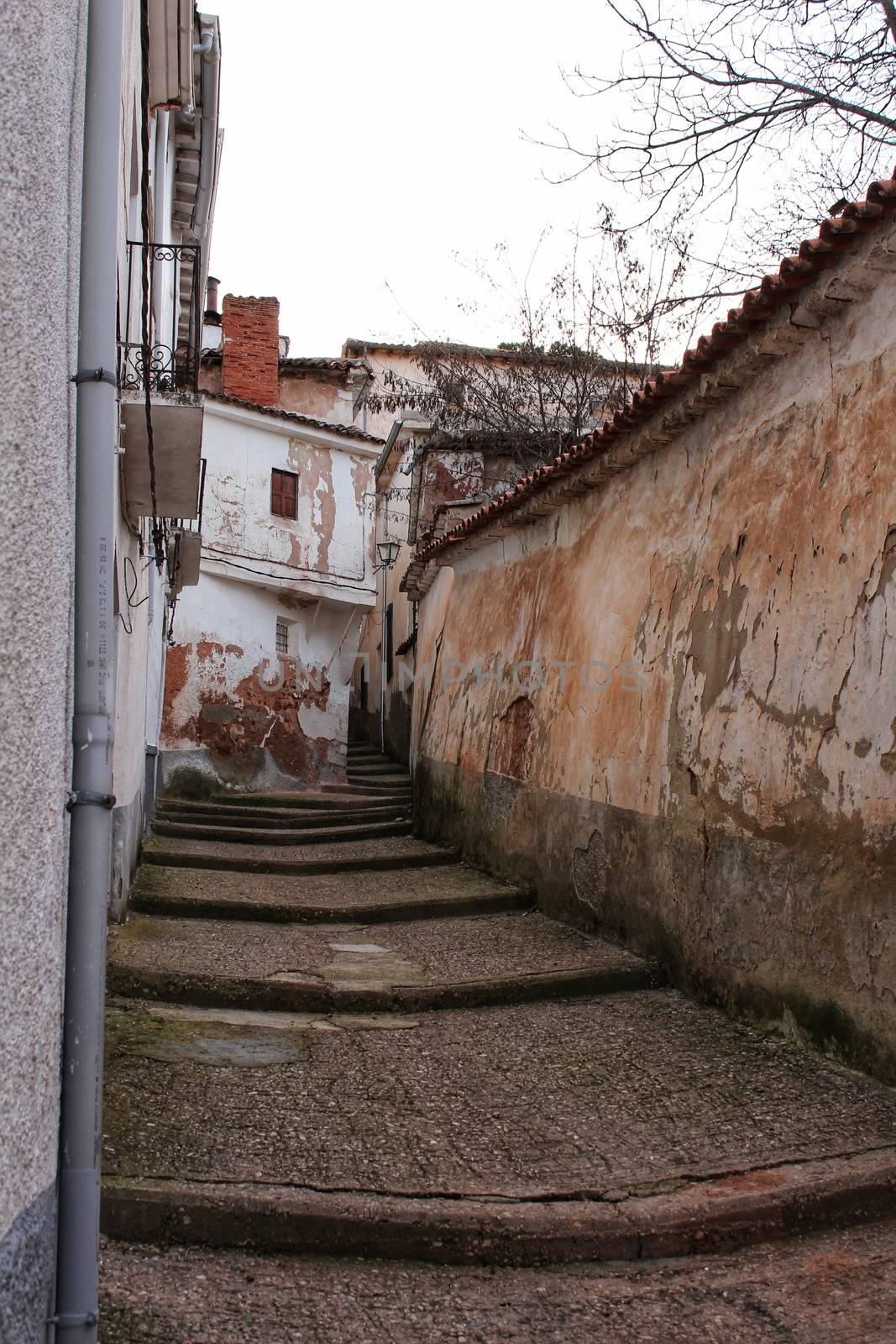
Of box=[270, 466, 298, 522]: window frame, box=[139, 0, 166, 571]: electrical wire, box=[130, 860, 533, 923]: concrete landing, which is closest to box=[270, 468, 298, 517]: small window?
box=[270, 466, 298, 522]: window frame

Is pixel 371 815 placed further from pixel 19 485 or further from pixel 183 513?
pixel 19 485

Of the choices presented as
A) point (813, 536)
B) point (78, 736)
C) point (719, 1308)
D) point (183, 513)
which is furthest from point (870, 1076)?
point (183, 513)

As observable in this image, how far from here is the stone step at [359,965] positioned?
20.6 ft

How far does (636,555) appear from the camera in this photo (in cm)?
767

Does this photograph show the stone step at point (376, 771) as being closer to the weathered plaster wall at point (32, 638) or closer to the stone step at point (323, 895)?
the stone step at point (323, 895)

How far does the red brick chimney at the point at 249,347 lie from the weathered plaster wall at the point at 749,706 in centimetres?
1203

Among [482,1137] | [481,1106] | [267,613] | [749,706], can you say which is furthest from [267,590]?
[482,1137]

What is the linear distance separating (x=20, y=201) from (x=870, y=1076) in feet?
14.4

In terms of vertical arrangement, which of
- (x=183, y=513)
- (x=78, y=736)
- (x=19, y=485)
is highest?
(x=183, y=513)

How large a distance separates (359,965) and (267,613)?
12.5 meters

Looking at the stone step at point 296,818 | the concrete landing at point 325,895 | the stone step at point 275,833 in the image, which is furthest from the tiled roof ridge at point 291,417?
the concrete landing at point 325,895

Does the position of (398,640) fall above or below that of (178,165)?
below

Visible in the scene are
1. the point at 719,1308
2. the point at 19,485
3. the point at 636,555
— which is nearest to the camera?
the point at 19,485

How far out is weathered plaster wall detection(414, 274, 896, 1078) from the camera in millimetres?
4852
